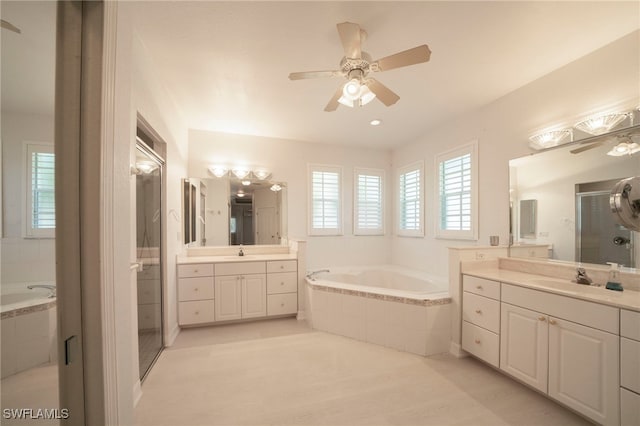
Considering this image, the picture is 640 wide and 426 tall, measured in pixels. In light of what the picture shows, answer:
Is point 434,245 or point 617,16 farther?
point 434,245

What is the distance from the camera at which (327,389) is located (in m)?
1.85

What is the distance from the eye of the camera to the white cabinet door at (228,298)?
2.97 meters

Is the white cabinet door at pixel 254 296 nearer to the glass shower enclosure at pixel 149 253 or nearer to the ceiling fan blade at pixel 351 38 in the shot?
the glass shower enclosure at pixel 149 253

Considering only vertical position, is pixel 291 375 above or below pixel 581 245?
below

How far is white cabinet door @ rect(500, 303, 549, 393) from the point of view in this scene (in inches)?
65.9

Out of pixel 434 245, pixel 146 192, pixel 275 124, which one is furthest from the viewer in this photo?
pixel 434 245

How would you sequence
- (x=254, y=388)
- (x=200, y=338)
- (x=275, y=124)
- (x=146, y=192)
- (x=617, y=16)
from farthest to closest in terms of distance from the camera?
(x=275, y=124), (x=200, y=338), (x=146, y=192), (x=254, y=388), (x=617, y=16)

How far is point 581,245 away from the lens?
199 centimetres

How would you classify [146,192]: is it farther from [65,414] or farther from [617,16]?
[617,16]

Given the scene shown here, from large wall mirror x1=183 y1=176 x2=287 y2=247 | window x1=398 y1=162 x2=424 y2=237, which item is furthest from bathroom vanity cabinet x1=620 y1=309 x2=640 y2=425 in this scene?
large wall mirror x1=183 y1=176 x2=287 y2=247

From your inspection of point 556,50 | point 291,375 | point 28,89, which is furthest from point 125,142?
point 556,50

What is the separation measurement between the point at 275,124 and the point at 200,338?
288 centimetres

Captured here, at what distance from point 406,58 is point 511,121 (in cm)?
182

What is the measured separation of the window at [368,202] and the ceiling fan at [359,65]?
2379 mm
